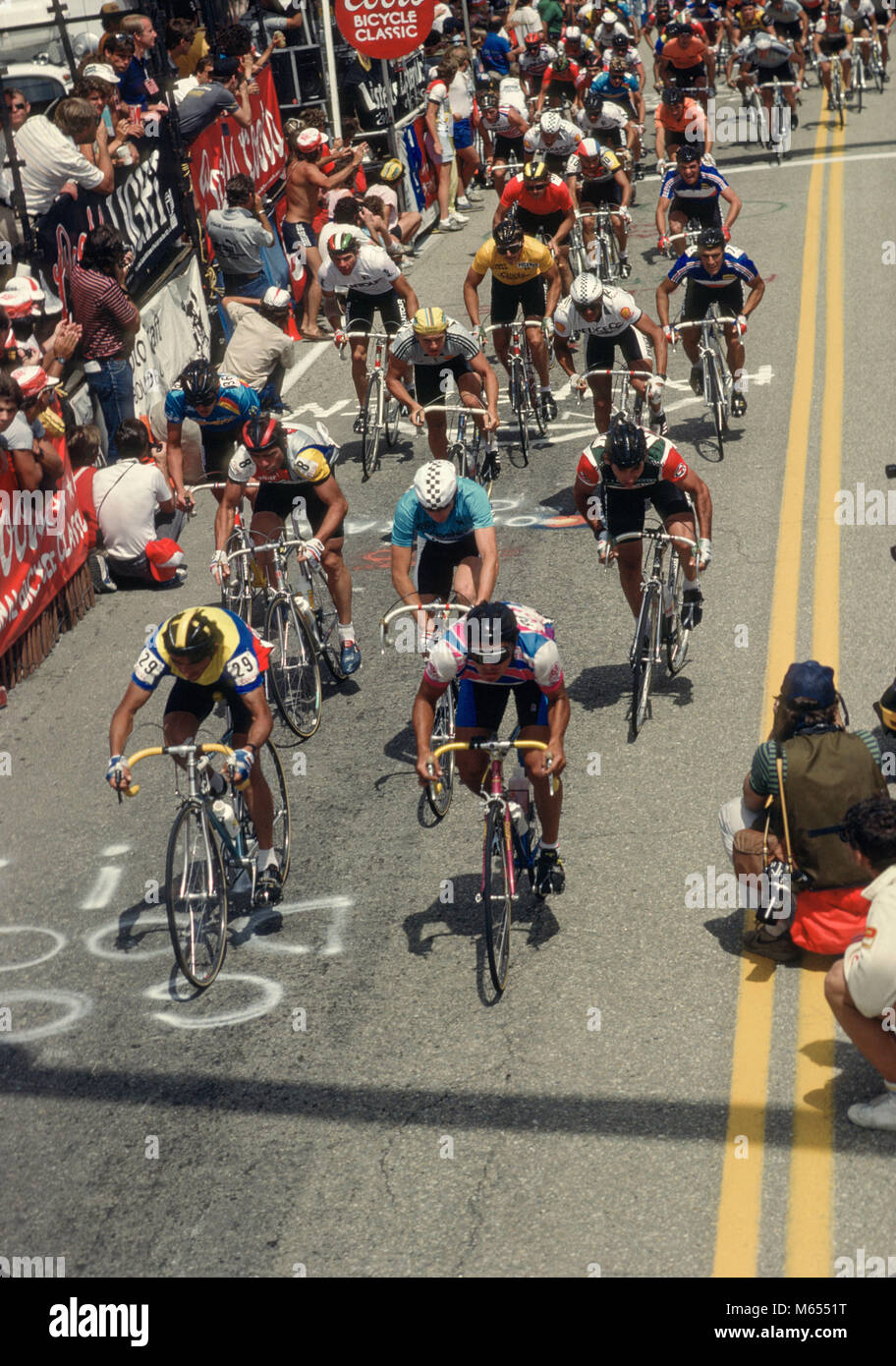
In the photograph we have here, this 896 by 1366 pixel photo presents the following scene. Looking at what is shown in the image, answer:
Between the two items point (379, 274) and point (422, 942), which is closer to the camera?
point (422, 942)

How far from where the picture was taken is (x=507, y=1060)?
22.3 feet

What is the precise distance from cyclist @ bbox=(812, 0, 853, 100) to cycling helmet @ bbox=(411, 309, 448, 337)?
19.0 m

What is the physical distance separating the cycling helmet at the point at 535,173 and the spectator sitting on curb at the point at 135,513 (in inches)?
233

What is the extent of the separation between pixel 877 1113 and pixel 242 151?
15.9 meters

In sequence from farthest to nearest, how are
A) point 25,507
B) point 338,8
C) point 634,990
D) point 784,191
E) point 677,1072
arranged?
point 784,191
point 338,8
point 25,507
point 634,990
point 677,1072

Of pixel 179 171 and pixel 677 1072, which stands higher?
pixel 179 171

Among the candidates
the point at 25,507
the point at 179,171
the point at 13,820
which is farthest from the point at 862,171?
the point at 13,820

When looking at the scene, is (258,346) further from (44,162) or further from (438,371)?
(44,162)

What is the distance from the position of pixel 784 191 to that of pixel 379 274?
11.0m

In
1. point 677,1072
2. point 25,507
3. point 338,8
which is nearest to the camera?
point 677,1072

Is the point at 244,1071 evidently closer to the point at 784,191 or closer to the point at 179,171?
the point at 179,171

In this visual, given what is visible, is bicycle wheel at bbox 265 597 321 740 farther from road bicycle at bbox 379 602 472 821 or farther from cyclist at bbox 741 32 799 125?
cyclist at bbox 741 32 799 125

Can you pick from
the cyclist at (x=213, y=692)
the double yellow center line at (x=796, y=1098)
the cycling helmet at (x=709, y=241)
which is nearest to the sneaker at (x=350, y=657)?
the cyclist at (x=213, y=692)

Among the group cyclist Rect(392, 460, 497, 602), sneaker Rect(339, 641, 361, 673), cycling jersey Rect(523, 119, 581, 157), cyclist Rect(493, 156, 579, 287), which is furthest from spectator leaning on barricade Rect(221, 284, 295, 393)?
cycling jersey Rect(523, 119, 581, 157)
